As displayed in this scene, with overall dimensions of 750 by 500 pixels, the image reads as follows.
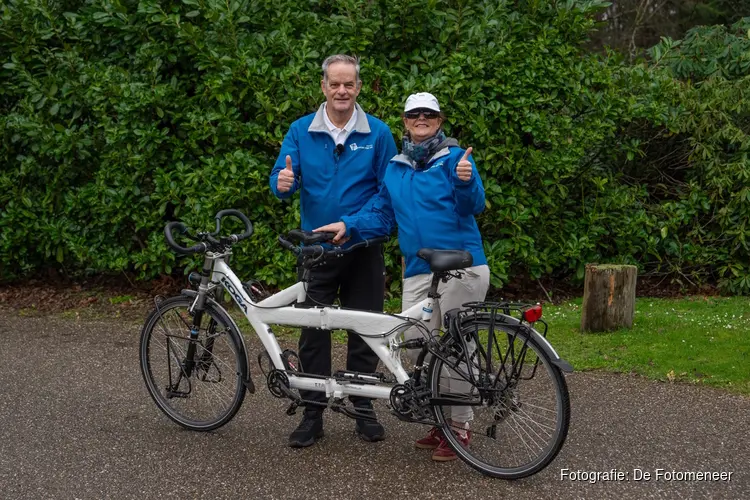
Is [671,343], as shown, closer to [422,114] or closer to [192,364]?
[422,114]

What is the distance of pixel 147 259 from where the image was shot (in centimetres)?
860

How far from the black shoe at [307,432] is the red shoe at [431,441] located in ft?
1.79

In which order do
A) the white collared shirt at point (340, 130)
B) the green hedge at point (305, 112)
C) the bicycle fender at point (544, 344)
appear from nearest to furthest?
1. the bicycle fender at point (544, 344)
2. the white collared shirt at point (340, 130)
3. the green hedge at point (305, 112)

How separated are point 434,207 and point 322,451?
1429 mm

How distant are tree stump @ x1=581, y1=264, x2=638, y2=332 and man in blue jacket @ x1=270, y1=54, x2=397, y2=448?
269 centimetres

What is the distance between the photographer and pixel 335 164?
5.07 meters

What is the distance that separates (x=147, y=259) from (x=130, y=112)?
1323 mm

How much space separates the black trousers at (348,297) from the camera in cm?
516

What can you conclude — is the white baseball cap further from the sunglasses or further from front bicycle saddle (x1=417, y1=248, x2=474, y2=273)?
front bicycle saddle (x1=417, y1=248, x2=474, y2=273)

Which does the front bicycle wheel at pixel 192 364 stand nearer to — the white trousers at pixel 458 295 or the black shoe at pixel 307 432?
the black shoe at pixel 307 432

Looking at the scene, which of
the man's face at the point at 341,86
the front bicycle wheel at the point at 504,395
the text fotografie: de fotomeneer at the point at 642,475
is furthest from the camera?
the man's face at the point at 341,86

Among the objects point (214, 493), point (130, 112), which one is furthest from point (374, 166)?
point (130, 112)

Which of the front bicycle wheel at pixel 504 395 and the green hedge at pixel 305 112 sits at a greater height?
the green hedge at pixel 305 112

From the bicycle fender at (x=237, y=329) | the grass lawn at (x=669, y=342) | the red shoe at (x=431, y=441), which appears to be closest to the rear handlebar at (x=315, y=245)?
the bicycle fender at (x=237, y=329)
